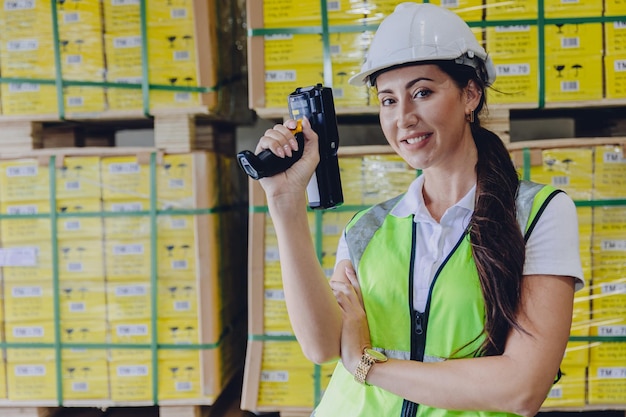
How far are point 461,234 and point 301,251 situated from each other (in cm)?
45

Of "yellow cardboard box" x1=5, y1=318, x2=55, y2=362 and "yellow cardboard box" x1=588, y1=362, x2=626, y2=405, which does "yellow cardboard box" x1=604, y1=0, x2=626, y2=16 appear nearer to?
"yellow cardboard box" x1=588, y1=362, x2=626, y2=405

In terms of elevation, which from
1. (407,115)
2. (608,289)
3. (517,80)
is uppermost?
(517,80)

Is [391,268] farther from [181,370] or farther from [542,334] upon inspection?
[181,370]

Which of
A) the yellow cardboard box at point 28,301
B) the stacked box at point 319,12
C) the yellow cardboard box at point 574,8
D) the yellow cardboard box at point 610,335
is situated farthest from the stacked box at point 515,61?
the yellow cardboard box at point 28,301

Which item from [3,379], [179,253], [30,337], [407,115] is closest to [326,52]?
[179,253]

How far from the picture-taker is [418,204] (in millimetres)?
1536

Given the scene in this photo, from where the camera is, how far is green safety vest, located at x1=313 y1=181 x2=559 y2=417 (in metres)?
1.32

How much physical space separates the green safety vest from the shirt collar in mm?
27

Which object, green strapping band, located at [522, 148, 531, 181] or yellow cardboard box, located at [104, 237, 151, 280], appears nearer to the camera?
green strapping band, located at [522, 148, 531, 181]

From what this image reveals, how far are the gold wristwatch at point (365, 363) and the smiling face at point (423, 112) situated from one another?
52cm

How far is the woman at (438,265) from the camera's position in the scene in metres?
1.24

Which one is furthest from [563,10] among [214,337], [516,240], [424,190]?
[214,337]

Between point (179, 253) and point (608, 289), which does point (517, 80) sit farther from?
point (179, 253)

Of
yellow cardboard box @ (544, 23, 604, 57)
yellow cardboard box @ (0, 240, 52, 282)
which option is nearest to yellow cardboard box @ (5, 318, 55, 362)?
yellow cardboard box @ (0, 240, 52, 282)
